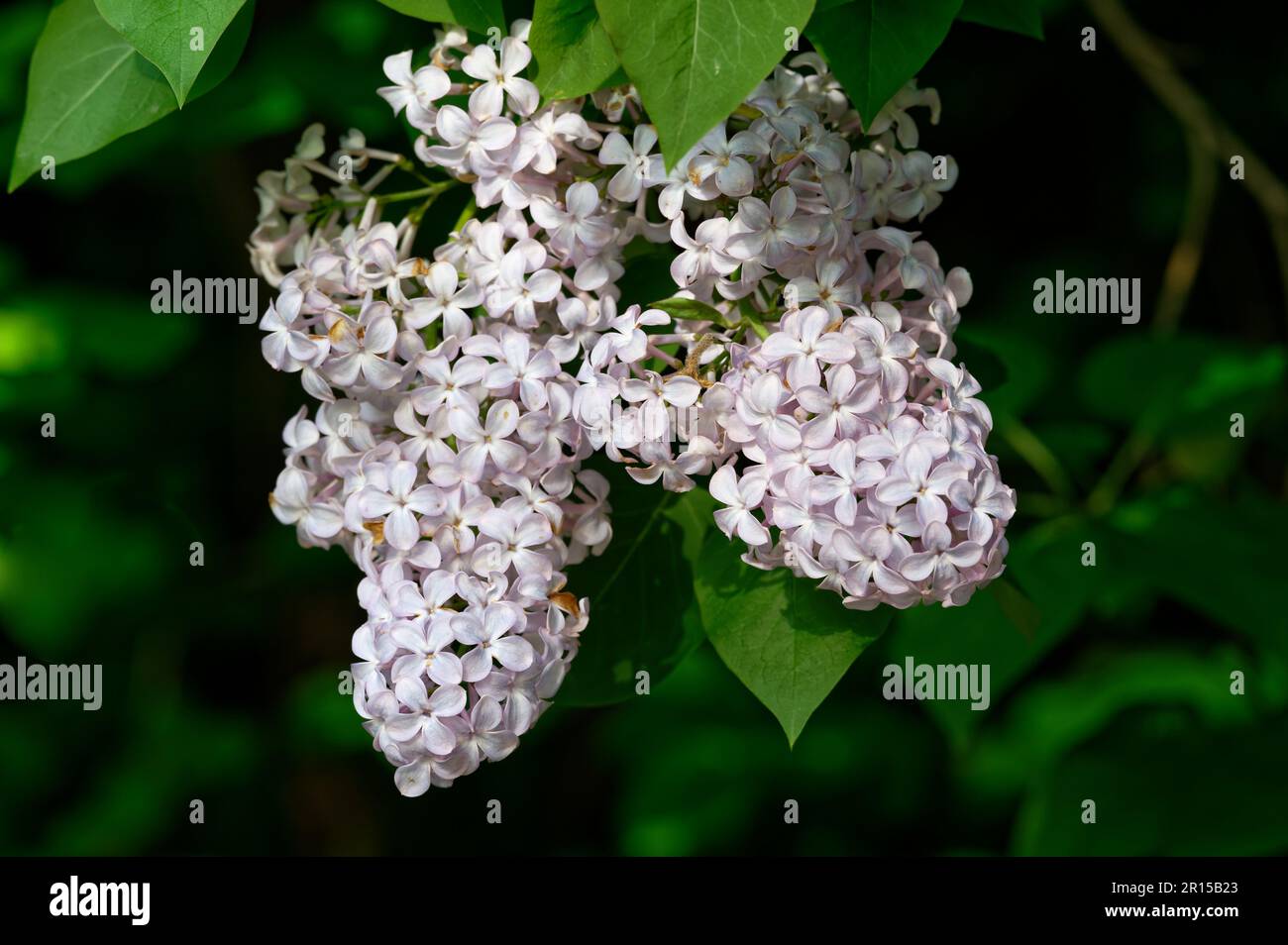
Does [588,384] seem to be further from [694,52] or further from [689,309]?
[694,52]

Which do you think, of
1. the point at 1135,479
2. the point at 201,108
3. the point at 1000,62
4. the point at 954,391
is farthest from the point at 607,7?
the point at 1000,62

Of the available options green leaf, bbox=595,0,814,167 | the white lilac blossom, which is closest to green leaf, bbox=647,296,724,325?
the white lilac blossom

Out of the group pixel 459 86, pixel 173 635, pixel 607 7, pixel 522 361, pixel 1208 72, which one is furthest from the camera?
pixel 1208 72

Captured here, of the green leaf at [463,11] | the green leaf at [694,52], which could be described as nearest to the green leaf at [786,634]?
the green leaf at [694,52]

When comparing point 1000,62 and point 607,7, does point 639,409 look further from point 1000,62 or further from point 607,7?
point 1000,62

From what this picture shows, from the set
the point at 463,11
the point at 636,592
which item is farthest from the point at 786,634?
the point at 463,11

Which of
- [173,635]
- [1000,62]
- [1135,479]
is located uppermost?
[1000,62]
